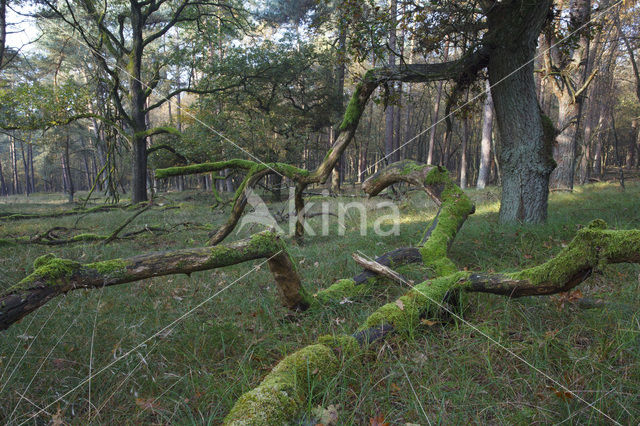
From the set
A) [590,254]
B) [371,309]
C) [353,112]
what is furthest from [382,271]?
[353,112]

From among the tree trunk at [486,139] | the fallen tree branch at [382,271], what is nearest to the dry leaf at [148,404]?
the fallen tree branch at [382,271]

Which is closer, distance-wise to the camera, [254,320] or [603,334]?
[603,334]

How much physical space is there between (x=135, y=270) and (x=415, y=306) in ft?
7.06

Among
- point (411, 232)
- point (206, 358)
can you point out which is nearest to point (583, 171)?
point (411, 232)

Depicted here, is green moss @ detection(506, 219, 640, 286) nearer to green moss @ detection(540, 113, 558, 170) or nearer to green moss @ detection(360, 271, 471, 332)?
green moss @ detection(360, 271, 471, 332)

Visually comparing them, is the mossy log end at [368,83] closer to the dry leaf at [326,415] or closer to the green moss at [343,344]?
the green moss at [343,344]

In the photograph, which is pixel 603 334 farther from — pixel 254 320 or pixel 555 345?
pixel 254 320

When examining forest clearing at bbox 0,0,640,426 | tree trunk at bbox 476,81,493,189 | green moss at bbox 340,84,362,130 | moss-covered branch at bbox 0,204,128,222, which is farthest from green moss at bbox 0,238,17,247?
tree trunk at bbox 476,81,493,189

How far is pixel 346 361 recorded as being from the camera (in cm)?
203

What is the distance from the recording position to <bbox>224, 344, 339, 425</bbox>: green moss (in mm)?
1374

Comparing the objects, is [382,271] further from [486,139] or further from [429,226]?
[486,139]

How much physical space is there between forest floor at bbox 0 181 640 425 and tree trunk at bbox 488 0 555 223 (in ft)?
5.00

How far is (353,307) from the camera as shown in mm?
3164

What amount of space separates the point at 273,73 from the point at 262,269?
44.0 feet
